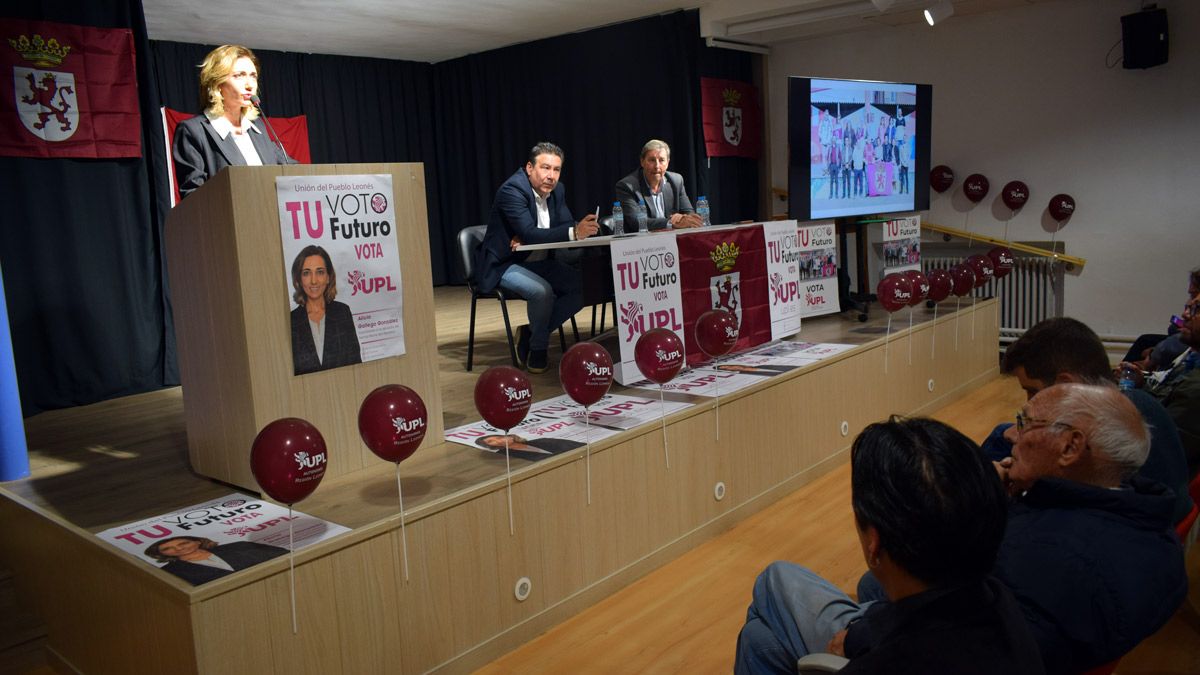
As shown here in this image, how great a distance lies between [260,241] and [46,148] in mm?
Answer: 2896

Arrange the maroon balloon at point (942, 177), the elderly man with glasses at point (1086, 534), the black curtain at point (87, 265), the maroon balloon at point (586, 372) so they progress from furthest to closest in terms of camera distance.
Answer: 1. the maroon balloon at point (942, 177)
2. the black curtain at point (87, 265)
3. the maroon balloon at point (586, 372)
4. the elderly man with glasses at point (1086, 534)

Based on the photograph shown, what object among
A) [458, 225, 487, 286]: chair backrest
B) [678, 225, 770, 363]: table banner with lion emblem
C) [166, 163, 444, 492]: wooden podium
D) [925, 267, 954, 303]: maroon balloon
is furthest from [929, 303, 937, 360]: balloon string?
[166, 163, 444, 492]: wooden podium

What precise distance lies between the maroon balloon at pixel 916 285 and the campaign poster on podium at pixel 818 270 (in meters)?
0.51

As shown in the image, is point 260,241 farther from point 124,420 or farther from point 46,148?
point 46,148

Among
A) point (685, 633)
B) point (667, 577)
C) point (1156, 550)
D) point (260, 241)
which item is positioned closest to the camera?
point (1156, 550)

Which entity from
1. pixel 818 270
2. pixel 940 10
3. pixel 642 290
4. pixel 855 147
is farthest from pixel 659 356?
pixel 940 10

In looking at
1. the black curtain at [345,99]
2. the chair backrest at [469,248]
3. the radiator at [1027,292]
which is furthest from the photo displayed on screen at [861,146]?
the black curtain at [345,99]

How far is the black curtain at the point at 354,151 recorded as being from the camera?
4371 millimetres

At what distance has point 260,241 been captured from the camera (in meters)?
2.25

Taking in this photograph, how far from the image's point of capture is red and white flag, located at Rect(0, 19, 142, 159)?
164 inches

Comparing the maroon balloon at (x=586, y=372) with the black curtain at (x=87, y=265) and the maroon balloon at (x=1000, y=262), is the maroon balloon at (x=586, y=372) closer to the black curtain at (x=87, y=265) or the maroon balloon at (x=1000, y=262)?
the black curtain at (x=87, y=265)

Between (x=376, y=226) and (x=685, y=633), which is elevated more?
(x=376, y=226)

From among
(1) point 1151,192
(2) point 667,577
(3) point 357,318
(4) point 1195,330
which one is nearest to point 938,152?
(1) point 1151,192

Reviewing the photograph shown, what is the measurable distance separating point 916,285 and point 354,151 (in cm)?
642
